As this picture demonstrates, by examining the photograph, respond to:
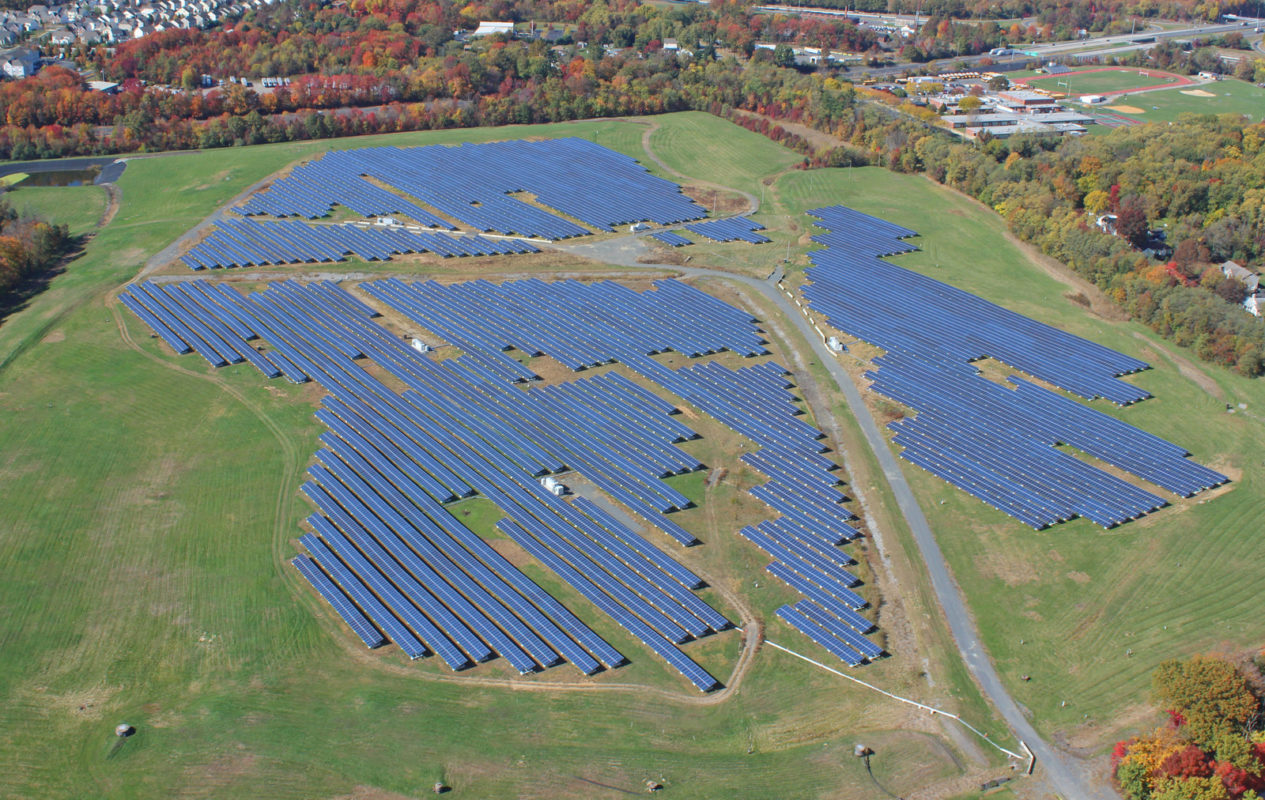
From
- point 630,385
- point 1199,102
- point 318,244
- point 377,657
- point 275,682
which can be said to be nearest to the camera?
point 275,682

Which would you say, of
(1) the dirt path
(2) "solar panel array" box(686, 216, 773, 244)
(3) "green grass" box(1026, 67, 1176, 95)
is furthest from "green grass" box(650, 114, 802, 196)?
(1) the dirt path

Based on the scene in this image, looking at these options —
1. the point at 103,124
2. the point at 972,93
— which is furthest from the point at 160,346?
the point at 972,93

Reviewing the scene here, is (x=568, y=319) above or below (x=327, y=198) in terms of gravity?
below

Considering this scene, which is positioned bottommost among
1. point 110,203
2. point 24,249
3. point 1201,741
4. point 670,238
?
point 1201,741

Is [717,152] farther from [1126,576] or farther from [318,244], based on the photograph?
[1126,576]

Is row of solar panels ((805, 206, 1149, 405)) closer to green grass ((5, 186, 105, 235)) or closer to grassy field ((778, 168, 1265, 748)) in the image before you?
grassy field ((778, 168, 1265, 748))

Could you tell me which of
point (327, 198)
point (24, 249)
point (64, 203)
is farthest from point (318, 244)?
point (64, 203)

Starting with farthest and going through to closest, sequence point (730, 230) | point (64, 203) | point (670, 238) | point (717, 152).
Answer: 1. point (717, 152)
2. point (64, 203)
3. point (730, 230)
4. point (670, 238)

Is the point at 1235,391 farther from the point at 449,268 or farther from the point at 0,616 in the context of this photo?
the point at 0,616
